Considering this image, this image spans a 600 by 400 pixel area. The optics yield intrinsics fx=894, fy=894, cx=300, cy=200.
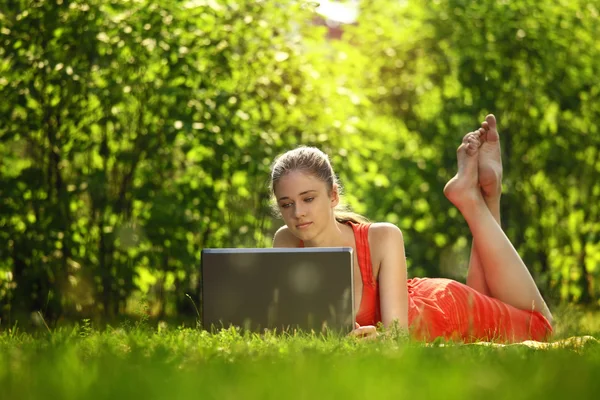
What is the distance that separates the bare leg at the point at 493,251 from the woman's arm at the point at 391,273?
0.83 m

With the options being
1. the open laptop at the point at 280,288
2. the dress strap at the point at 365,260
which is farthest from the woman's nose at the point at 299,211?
Answer: the open laptop at the point at 280,288

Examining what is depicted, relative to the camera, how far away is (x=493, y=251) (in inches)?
201

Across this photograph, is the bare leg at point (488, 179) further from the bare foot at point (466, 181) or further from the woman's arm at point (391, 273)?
the woman's arm at point (391, 273)

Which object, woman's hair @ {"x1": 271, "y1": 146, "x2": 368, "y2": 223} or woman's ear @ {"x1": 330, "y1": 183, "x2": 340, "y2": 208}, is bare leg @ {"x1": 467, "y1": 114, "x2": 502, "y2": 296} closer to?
woman's ear @ {"x1": 330, "y1": 183, "x2": 340, "y2": 208}

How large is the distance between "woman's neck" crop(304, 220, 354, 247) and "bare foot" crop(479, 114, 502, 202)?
40.4 inches

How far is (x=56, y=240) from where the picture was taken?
5895 millimetres

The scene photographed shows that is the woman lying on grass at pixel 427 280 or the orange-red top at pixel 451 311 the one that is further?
the orange-red top at pixel 451 311

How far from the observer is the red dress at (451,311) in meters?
4.55

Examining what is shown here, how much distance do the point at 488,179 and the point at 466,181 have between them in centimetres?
14

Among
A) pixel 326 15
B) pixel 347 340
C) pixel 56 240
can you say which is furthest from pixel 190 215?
pixel 347 340

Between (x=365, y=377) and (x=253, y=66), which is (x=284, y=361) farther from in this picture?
(x=253, y=66)

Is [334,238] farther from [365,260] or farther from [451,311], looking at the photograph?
[451,311]

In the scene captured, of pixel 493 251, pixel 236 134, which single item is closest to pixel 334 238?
pixel 493 251

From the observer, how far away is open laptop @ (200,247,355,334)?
144 inches
